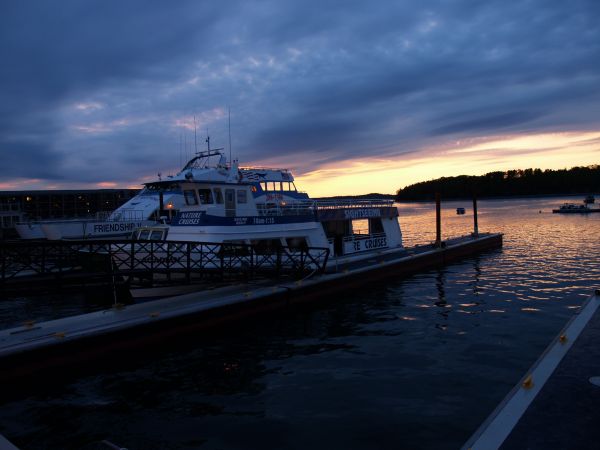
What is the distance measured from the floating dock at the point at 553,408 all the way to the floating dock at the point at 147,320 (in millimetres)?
9563

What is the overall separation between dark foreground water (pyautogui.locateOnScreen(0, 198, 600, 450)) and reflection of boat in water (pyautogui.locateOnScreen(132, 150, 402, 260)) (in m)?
4.59

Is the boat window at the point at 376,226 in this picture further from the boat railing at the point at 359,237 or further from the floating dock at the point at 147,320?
the floating dock at the point at 147,320

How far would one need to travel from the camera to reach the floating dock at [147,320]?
1032 centimetres

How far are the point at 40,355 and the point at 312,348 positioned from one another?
7104mm

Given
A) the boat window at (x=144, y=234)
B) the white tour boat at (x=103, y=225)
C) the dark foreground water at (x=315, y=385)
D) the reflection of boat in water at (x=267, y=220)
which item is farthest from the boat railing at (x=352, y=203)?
the white tour boat at (x=103, y=225)

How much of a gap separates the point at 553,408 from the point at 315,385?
5.22 metres

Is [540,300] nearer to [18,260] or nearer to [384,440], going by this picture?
[384,440]

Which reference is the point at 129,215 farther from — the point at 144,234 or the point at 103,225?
the point at 144,234

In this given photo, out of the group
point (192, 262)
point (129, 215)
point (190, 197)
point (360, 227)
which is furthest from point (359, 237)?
point (360, 227)

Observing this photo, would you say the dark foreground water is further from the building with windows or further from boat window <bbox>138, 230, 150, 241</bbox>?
the building with windows

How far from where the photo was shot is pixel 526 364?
10.8 meters

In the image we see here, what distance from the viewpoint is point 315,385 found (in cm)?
1002

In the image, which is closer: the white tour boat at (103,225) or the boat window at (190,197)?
the boat window at (190,197)

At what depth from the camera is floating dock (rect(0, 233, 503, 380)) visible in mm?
10320
